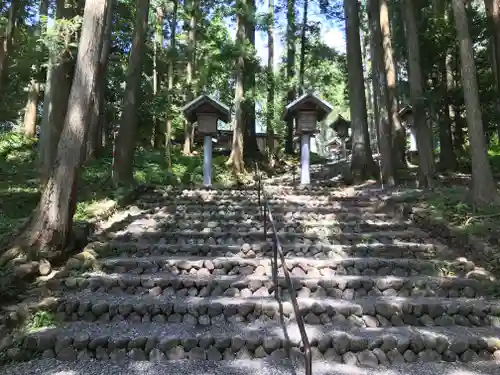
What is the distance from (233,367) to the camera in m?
3.38

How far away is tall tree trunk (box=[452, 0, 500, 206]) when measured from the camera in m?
6.46

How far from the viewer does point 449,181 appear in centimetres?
1195

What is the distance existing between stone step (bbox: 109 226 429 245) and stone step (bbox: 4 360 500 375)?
2573 millimetres

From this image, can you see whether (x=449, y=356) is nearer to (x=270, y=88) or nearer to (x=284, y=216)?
(x=284, y=216)

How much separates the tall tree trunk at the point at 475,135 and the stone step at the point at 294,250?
1545 millimetres

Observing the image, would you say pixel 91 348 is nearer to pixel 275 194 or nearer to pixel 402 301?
pixel 402 301

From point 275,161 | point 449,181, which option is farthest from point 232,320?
point 275,161

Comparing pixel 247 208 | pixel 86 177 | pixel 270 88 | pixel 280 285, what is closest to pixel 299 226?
pixel 247 208

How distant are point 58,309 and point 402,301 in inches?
147

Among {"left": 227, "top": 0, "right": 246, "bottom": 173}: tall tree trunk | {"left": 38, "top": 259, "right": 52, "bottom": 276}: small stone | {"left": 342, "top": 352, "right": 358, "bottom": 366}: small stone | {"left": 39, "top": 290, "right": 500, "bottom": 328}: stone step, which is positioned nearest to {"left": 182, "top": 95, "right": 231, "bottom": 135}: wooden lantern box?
{"left": 227, "top": 0, "right": 246, "bottom": 173}: tall tree trunk

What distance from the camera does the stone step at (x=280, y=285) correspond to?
4.58 m

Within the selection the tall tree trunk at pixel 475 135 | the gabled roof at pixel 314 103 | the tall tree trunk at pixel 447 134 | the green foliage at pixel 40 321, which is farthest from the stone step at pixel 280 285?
the tall tree trunk at pixel 447 134

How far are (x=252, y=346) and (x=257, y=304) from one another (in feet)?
1.96

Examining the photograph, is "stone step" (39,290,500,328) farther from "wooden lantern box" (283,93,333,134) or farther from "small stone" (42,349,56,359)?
"wooden lantern box" (283,93,333,134)
